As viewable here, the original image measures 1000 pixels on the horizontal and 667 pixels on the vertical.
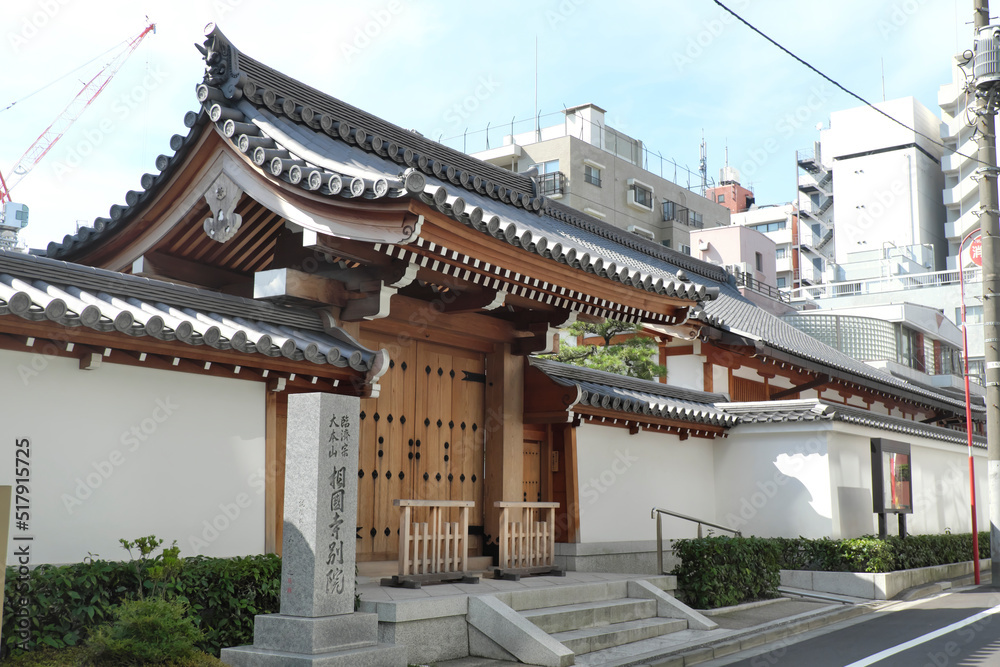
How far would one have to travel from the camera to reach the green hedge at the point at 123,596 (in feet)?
22.7

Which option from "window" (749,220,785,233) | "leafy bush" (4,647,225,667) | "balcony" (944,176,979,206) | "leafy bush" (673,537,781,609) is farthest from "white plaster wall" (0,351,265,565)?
"window" (749,220,785,233)

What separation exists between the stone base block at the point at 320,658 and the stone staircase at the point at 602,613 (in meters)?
1.89

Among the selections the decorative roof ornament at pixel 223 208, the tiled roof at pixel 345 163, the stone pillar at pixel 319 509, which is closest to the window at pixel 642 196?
the tiled roof at pixel 345 163

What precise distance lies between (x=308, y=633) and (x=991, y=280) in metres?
14.5

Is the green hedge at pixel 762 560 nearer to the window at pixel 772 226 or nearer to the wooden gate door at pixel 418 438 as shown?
the wooden gate door at pixel 418 438

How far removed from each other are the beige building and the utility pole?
104 ft

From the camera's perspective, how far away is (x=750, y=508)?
17031mm

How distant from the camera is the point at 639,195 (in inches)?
2108

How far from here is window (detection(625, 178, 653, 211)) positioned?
171 ft

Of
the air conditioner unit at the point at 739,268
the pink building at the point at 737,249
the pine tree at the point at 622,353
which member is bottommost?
the pine tree at the point at 622,353

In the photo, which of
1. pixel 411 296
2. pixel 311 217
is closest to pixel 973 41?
pixel 411 296

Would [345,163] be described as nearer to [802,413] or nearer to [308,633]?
[308,633]

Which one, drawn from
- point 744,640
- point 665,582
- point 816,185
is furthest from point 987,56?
point 816,185

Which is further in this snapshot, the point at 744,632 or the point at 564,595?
the point at 744,632
